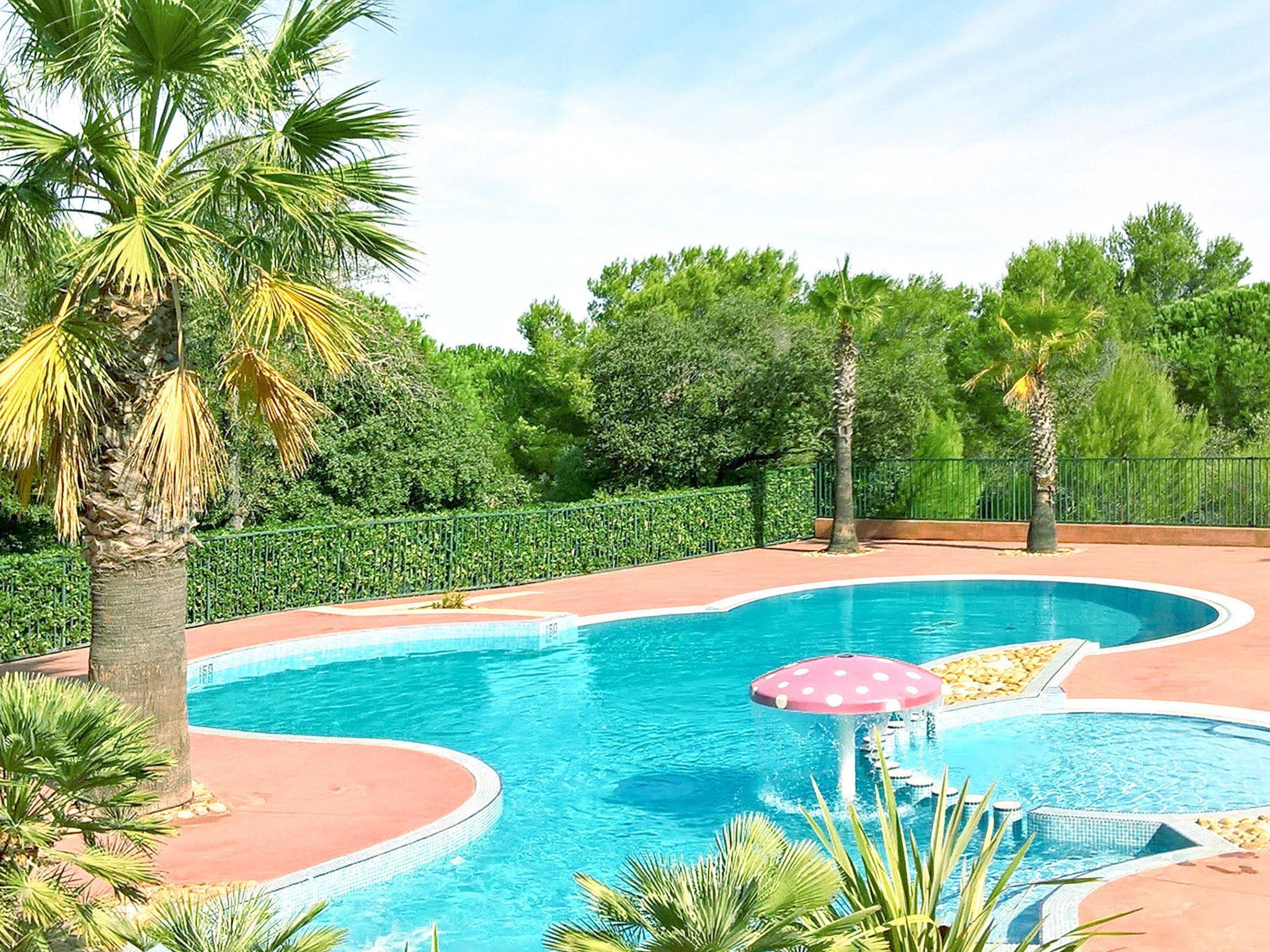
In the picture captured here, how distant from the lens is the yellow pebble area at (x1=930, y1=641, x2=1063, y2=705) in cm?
1388

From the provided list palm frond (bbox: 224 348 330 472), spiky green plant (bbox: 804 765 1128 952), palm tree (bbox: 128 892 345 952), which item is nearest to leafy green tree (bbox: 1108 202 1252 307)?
palm frond (bbox: 224 348 330 472)

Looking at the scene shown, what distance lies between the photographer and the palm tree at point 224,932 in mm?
3748

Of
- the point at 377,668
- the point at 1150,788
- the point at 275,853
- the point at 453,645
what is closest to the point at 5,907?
the point at 275,853

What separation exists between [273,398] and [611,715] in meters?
6.34

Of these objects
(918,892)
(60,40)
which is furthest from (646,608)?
(918,892)

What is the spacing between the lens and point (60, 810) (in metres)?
4.80

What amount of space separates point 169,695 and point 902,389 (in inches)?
956

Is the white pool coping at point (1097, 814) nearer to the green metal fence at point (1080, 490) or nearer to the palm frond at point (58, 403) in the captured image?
the palm frond at point (58, 403)

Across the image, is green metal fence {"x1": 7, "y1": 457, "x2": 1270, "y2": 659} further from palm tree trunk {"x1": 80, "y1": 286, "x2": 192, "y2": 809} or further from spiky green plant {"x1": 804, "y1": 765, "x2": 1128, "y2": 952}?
spiky green plant {"x1": 804, "y1": 765, "x2": 1128, "y2": 952}

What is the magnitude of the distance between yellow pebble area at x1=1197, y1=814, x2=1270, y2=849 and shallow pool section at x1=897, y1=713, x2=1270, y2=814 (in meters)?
1.00

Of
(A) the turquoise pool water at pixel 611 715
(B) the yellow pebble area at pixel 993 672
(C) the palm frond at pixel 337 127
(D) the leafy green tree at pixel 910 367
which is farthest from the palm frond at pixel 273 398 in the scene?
(D) the leafy green tree at pixel 910 367

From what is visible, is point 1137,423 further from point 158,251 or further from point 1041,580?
point 158,251

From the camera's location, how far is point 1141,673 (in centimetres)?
1434

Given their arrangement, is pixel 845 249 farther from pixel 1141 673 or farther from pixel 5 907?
pixel 5 907
